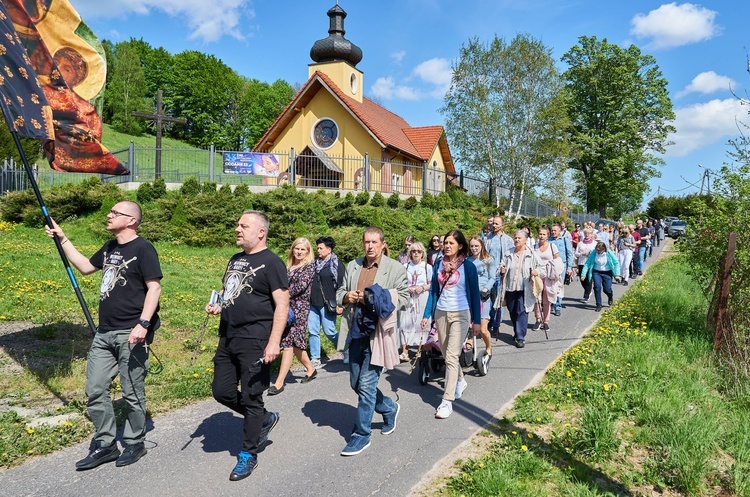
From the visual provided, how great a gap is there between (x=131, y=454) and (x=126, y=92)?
73078 millimetres

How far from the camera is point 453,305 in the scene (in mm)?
5352

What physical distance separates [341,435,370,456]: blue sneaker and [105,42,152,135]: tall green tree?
67.6 m

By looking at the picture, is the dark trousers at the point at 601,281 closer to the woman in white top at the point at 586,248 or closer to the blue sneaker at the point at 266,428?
the woman in white top at the point at 586,248

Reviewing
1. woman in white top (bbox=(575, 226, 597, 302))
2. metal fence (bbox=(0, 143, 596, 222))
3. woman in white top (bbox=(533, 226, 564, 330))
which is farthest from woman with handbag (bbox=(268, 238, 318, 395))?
metal fence (bbox=(0, 143, 596, 222))

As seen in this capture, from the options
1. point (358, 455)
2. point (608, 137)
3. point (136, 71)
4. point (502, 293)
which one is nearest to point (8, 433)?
point (358, 455)

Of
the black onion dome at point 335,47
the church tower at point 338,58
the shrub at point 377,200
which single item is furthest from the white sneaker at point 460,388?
the black onion dome at point 335,47

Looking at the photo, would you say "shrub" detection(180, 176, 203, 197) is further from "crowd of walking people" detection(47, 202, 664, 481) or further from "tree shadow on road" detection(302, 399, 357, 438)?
"tree shadow on road" detection(302, 399, 357, 438)

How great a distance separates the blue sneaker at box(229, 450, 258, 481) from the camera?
3.85 metres

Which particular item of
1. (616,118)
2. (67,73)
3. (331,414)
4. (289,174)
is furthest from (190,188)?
(616,118)

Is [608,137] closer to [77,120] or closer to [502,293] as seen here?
[502,293]

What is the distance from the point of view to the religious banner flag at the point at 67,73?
564cm

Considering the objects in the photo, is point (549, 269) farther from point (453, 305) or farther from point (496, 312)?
point (453, 305)

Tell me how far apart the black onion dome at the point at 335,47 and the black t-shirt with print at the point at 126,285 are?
92.7 feet

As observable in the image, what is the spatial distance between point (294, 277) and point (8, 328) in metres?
4.75
